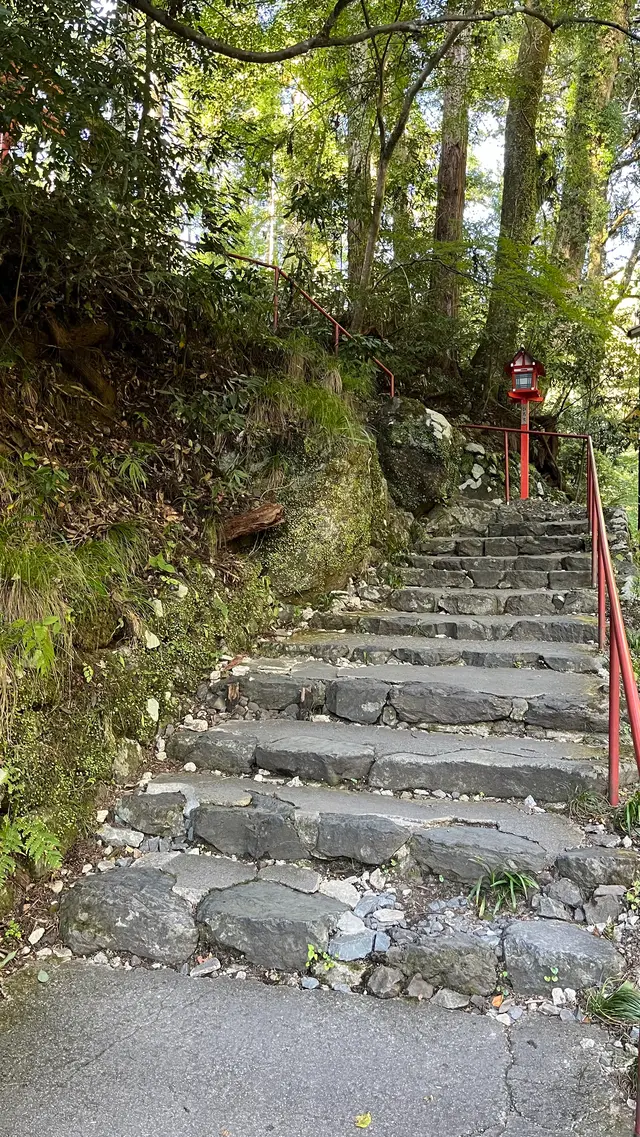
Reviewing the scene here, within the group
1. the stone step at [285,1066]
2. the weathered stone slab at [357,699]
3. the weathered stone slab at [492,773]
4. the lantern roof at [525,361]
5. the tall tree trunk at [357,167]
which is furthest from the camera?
the lantern roof at [525,361]

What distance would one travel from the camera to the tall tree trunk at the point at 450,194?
315 inches

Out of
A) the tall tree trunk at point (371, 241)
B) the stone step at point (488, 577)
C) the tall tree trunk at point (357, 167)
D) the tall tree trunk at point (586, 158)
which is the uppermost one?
the tall tree trunk at point (586, 158)

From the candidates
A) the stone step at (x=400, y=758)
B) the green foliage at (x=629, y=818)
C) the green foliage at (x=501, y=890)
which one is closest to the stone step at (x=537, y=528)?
the stone step at (x=400, y=758)

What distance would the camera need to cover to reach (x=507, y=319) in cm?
881

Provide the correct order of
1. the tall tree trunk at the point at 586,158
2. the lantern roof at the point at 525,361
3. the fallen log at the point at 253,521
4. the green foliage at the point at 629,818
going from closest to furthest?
1. the green foliage at the point at 629,818
2. the fallen log at the point at 253,521
3. the lantern roof at the point at 525,361
4. the tall tree trunk at the point at 586,158

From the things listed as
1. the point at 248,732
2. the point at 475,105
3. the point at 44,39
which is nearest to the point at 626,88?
the point at 475,105

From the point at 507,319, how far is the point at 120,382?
6.03 meters

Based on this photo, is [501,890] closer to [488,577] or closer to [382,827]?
[382,827]

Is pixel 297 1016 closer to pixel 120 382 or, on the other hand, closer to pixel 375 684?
pixel 375 684

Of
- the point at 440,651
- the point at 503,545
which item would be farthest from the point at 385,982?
the point at 503,545

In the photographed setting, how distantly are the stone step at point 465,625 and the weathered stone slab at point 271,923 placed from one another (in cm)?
236

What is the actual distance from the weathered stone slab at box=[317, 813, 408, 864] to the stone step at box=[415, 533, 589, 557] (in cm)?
380

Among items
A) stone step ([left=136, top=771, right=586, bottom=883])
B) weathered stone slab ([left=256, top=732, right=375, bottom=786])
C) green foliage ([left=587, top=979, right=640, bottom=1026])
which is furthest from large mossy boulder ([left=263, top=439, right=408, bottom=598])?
green foliage ([left=587, top=979, right=640, bottom=1026])

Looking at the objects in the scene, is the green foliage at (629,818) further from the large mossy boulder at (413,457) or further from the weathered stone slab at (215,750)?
the large mossy boulder at (413,457)
